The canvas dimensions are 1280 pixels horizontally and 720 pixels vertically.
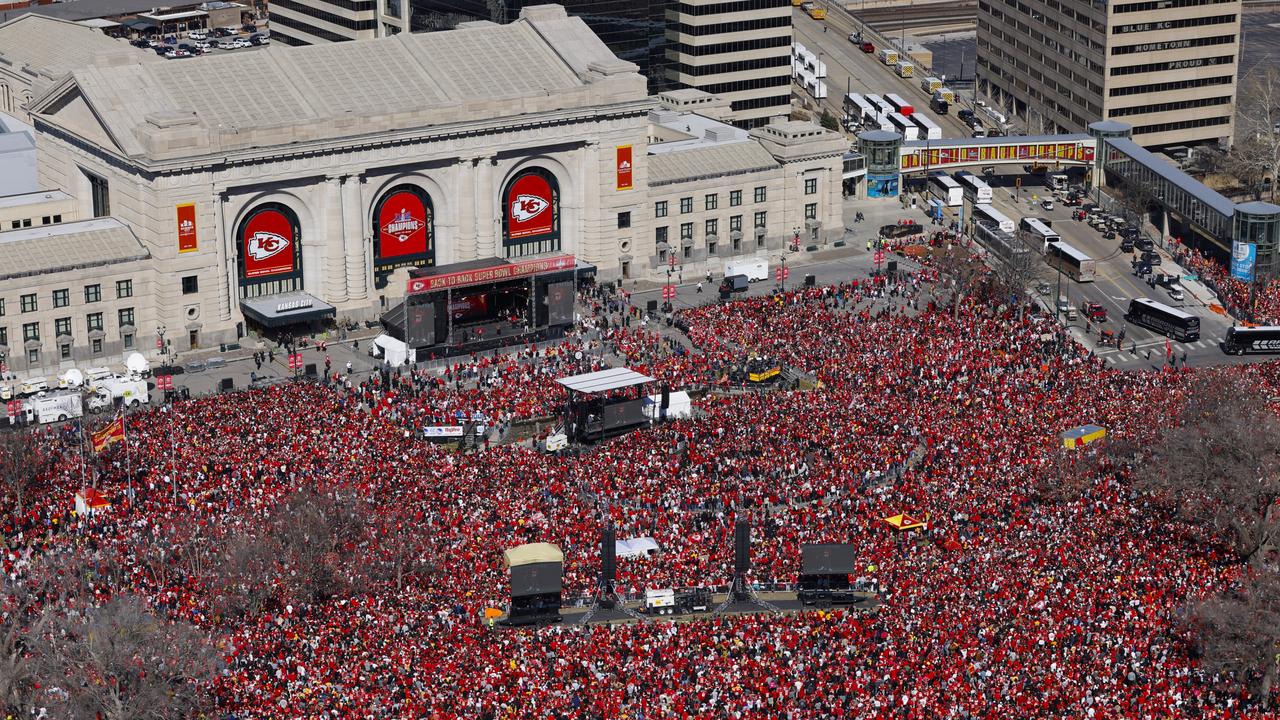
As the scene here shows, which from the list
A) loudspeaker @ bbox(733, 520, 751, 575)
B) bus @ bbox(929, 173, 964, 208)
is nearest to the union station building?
bus @ bbox(929, 173, 964, 208)

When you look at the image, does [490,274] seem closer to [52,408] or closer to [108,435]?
[52,408]

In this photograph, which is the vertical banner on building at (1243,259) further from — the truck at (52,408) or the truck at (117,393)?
the truck at (52,408)

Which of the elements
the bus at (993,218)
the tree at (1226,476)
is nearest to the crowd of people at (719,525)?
the tree at (1226,476)

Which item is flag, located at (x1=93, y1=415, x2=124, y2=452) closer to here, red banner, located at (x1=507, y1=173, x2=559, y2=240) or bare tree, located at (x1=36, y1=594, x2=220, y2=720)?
bare tree, located at (x1=36, y1=594, x2=220, y2=720)

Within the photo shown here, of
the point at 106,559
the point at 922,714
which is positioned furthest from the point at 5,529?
the point at 922,714

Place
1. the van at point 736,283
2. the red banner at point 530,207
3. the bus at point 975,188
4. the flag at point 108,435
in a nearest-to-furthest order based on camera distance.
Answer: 1. the flag at point 108,435
2. the red banner at point 530,207
3. the van at point 736,283
4. the bus at point 975,188

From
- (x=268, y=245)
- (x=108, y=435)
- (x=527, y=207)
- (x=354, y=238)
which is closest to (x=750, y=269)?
(x=527, y=207)
